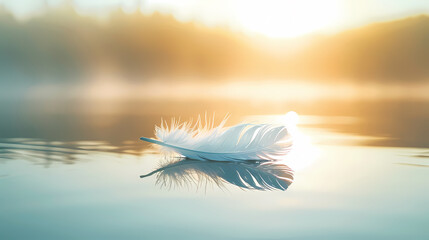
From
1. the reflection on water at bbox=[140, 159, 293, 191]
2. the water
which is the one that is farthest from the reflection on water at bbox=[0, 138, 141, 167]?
the reflection on water at bbox=[140, 159, 293, 191]

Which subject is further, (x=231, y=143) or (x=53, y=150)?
(x=53, y=150)

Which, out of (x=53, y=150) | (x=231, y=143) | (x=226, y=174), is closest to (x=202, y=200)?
(x=226, y=174)

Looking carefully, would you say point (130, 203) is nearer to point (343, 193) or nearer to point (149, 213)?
point (149, 213)

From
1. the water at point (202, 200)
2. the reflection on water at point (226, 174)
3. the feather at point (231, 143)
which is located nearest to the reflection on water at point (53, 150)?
the water at point (202, 200)

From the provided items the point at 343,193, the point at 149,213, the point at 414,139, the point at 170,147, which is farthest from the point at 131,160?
the point at 414,139

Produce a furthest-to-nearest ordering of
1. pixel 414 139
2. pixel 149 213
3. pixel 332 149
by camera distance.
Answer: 1. pixel 414 139
2. pixel 332 149
3. pixel 149 213

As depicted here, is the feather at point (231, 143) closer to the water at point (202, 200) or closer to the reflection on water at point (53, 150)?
the water at point (202, 200)

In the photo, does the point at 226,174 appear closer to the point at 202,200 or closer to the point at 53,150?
the point at 202,200
